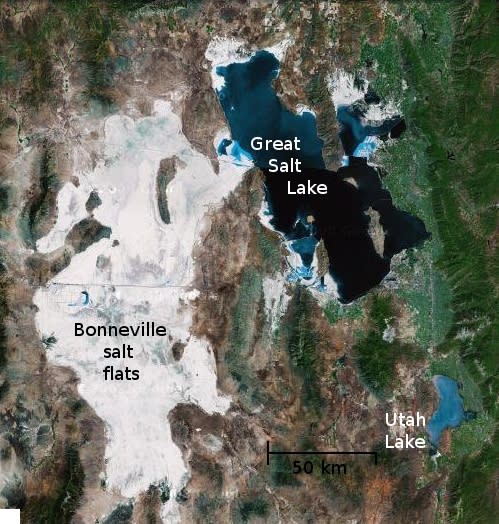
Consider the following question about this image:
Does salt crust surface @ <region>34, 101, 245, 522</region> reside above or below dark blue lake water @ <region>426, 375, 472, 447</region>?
above

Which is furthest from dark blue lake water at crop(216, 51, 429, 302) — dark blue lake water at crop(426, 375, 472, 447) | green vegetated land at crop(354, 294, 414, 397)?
dark blue lake water at crop(426, 375, 472, 447)

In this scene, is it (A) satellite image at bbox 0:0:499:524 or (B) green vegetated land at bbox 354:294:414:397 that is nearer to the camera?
(A) satellite image at bbox 0:0:499:524

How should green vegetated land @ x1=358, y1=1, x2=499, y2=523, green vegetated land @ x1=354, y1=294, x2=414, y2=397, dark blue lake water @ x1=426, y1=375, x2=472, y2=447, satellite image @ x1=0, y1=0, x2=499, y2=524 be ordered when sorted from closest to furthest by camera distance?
satellite image @ x1=0, y1=0, x2=499, y2=524 < green vegetated land @ x1=358, y1=1, x2=499, y2=523 < green vegetated land @ x1=354, y1=294, x2=414, y2=397 < dark blue lake water @ x1=426, y1=375, x2=472, y2=447

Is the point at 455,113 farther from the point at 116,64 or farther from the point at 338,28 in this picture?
the point at 116,64

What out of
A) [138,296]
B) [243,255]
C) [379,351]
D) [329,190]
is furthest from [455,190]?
[138,296]

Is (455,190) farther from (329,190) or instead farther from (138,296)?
(138,296)

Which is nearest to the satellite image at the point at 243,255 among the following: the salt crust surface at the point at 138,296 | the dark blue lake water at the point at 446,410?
the salt crust surface at the point at 138,296

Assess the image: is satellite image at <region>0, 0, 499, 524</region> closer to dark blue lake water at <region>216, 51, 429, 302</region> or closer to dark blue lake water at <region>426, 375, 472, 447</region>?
dark blue lake water at <region>216, 51, 429, 302</region>
